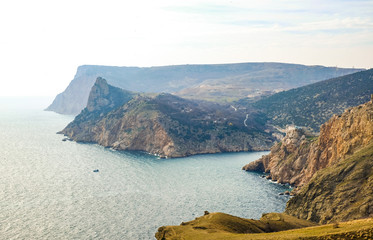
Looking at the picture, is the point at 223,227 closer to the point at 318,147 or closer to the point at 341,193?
the point at 341,193

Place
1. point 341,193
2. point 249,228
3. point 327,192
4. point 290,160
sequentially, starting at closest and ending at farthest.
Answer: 1. point 249,228
2. point 341,193
3. point 327,192
4. point 290,160

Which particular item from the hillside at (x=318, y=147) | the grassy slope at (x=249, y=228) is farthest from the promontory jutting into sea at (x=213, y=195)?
the hillside at (x=318, y=147)

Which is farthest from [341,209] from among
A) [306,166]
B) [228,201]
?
[306,166]

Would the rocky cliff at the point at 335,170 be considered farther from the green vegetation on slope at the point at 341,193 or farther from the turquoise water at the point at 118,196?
the turquoise water at the point at 118,196

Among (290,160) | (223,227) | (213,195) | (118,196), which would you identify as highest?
(290,160)

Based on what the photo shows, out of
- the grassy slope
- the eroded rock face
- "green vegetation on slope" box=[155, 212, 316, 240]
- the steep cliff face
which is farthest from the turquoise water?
the grassy slope

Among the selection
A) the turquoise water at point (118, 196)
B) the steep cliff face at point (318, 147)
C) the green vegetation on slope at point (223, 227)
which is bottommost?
the turquoise water at point (118, 196)

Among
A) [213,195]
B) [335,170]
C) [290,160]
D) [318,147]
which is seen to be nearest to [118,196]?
[213,195]
